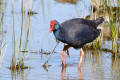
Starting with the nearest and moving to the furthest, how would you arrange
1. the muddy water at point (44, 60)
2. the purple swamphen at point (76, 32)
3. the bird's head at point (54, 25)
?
the muddy water at point (44, 60) < the bird's head at point (54, 25) < the purple swamphen at point (76, 32)

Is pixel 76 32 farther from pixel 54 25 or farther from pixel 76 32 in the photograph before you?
pixel 54 25

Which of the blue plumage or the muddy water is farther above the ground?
the blue plumage

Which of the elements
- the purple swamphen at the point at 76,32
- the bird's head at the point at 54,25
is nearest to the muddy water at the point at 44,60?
the purple swamphen at the point at 76,32

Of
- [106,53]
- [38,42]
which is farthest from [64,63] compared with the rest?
[38,42]

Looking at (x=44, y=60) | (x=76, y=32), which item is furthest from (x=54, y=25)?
(x=44, y=60)

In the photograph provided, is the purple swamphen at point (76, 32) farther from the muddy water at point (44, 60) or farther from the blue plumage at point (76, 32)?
the muddy water at point (44, 60)

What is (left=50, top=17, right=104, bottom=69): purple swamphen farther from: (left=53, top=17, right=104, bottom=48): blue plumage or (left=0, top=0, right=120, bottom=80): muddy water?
(left=0, top=0, right=120, bottom=80): muddy water

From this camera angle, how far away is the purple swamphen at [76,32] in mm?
7078

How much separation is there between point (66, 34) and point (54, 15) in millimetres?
4604

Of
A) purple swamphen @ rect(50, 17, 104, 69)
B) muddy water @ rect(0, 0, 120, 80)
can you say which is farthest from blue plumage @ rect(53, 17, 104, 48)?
muddy water @ rect(0, 0, 120, 80)

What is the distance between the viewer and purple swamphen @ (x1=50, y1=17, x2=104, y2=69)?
7.08 metres

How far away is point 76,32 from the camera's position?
732 centimetres

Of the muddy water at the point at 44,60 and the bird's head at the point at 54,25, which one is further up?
the bird's head at the point at 54,25

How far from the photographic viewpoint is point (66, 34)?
718 cm
